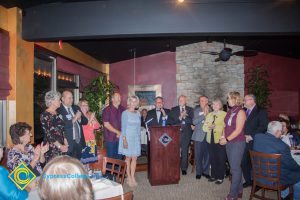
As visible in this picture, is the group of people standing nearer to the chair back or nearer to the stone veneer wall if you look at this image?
the chair back

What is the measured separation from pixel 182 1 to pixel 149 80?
5538 mm

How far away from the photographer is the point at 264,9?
14.3 feet

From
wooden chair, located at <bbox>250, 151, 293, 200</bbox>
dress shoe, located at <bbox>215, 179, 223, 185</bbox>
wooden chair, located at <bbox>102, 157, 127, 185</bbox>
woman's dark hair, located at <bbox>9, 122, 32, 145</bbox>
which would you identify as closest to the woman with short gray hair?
woman's dark hair, located at <bbox>9, 122, 32, 145</bbox>

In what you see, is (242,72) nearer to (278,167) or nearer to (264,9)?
(264,9)

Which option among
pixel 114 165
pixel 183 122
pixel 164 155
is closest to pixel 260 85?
pixel 183 122

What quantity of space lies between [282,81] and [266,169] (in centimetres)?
667

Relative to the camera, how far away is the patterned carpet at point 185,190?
4453mm

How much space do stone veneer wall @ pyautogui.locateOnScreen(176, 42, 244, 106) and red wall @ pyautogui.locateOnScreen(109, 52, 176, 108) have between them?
34 centimetres

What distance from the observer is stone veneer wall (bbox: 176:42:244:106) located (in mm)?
9352

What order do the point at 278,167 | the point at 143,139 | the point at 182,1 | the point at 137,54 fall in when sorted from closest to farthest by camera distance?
the point at 278,167 < the point at 182,1 < the point at 143,139 < the point at 137,54

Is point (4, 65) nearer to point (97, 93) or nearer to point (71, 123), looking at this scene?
point (71, 123)

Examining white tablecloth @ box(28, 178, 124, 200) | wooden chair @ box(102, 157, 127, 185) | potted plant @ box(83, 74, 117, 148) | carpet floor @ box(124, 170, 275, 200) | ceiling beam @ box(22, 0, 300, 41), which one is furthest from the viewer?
potted plant @ box(83, 74, 117, 148)

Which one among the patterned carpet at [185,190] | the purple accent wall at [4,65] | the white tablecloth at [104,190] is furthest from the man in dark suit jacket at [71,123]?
the white tablecloth at [104,190]

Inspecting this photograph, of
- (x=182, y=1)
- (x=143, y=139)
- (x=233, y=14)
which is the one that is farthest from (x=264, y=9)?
(x=143, y=139)
